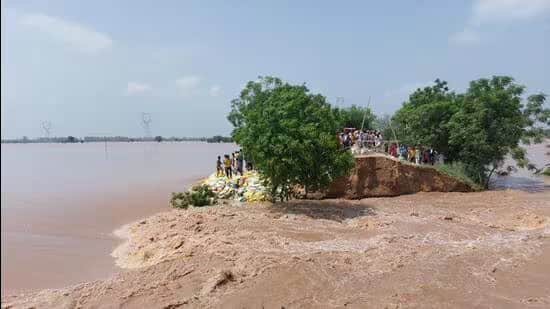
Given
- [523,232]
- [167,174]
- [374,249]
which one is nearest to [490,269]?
[374,249]

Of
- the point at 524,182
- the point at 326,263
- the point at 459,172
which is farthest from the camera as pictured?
the point at 524,182

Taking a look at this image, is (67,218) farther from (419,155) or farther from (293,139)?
(419,155)

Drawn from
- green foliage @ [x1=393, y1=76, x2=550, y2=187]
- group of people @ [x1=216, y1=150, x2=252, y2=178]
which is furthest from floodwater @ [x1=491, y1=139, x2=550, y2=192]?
group of people @ [x1=216, y1=150, x2=252, y2=178]

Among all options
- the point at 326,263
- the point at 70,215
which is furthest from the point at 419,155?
the point at 70,215

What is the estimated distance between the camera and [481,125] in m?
22.7

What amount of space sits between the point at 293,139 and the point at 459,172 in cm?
1116

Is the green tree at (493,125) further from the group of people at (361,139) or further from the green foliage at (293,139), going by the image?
the green foliage at (293,139)

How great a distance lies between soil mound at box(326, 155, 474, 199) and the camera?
2167cm

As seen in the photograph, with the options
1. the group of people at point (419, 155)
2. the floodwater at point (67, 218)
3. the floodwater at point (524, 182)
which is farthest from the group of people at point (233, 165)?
the floodwater at point (524, 182)

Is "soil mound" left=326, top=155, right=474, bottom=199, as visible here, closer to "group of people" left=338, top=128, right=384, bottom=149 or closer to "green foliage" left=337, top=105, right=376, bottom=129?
"group of people" left=338, top=128, right=384, bottom=149

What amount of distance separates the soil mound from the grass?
0.81 feet

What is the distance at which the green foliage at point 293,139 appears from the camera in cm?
1686

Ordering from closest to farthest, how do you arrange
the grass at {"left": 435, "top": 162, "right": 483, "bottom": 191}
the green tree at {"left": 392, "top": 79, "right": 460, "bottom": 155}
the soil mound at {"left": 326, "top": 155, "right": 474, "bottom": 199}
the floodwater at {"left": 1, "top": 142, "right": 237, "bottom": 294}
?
1. the floodwater at {"left": 1, "top": 142, "right": 237, "bottom": 294}
2. the soil mound at {"left": 326, "top": 155, "right": 474, "bottom": 199}
3. the grass at {"left": 435, "top": 162, "right": 483, "bottom": 191}
4. the green tree at {"left": 392, "top": 79, "right": 460, "bottom": 155}

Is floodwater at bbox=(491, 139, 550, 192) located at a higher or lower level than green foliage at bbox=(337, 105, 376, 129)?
lower
